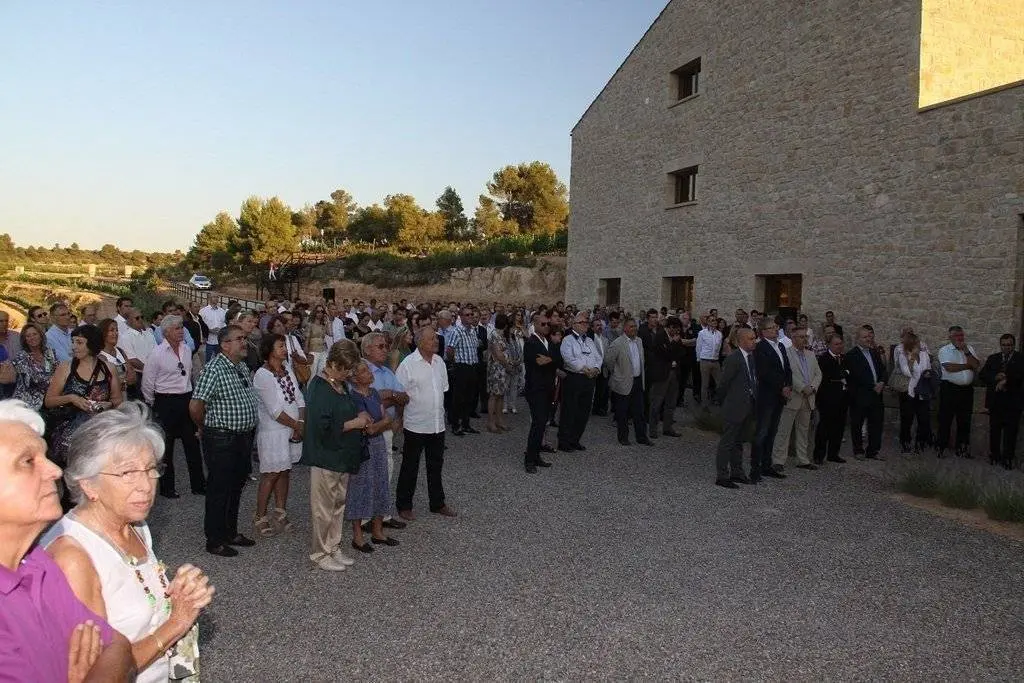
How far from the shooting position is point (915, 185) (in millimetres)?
12570

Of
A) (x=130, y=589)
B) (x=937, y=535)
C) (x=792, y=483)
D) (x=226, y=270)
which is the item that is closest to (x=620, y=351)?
(x=792, y=483)

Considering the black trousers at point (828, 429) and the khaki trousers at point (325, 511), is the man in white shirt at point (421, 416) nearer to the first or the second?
the khaki trousers at point (325, 511)

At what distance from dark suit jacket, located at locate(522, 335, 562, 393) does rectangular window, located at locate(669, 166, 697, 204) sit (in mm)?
12199

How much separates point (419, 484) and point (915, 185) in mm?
10813

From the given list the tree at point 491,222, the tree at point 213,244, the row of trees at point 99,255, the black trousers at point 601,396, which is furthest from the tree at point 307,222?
the black trousers at point 601,396

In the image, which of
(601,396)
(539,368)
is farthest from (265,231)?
(539,368)

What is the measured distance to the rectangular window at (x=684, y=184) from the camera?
780 inches

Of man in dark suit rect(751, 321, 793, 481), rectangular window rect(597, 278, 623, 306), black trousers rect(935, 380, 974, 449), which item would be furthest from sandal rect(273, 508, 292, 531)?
rectangular window rect(597, 278, 623, 306)

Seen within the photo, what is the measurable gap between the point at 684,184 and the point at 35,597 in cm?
2057

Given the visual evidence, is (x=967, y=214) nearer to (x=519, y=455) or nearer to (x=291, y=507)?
(x=519, y=455)

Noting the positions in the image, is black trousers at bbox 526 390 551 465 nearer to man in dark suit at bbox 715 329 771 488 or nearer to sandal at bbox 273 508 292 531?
man in dark suit at bbox 715 329 771 488

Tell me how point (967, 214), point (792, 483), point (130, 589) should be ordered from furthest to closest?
1. point (967, 214)
2. point (792, 483)
3. point (130, 589)

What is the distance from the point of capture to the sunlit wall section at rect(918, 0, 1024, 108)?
41.5 ft

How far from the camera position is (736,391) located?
8180mm
